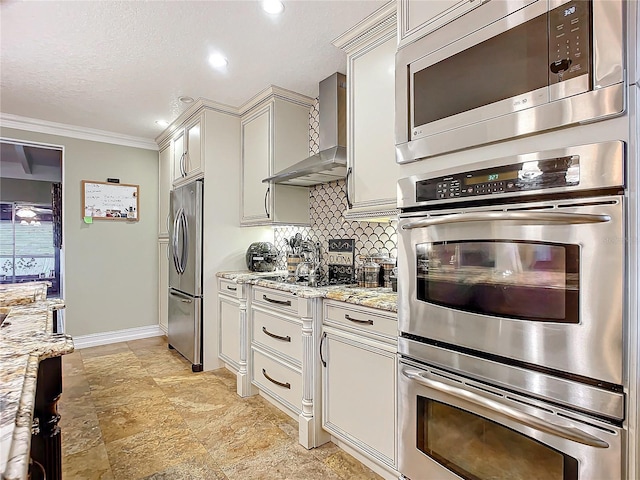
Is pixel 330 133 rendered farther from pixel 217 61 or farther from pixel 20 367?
pixel 20 367

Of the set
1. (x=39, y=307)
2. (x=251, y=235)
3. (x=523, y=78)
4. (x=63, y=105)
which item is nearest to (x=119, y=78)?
(x=63, y=105)

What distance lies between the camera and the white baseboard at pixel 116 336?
404cm

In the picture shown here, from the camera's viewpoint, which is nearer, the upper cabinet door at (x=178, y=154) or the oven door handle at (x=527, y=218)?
the oven door handle at (x=527, y=218)

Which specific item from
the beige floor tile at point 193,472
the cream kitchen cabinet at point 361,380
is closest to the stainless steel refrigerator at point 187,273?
the beige floor tile at point 193,472

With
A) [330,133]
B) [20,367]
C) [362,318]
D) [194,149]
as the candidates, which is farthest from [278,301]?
[194,149]

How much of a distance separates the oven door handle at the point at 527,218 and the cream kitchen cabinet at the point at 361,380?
0.61 m

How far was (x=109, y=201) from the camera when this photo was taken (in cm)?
423

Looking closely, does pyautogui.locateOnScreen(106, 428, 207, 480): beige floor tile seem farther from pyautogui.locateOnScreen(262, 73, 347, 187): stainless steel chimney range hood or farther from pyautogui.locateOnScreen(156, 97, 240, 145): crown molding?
pyautogui.locateOnScreen(156, 97, 240, 145): crown molding

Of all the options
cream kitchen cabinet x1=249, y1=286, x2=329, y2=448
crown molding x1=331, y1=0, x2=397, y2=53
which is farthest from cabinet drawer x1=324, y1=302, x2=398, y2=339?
crown molding x1=331, y1=0, x2=397, y2=53

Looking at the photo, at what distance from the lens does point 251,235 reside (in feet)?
11.8

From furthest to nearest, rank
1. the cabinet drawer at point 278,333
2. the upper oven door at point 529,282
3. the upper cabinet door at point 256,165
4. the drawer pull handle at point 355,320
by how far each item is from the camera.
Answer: the upper cabinet door at point 256,165, the cabinet drawer at point 278,333, the drawer pull handle at point 355,320, the upper oven door at point 529,282

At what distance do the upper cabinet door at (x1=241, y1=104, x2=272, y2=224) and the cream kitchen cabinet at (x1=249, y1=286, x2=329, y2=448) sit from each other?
0.81m

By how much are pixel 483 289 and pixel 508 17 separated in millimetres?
843

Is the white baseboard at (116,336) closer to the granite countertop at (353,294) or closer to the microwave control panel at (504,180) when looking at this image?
the granite countertop at (353,294)
